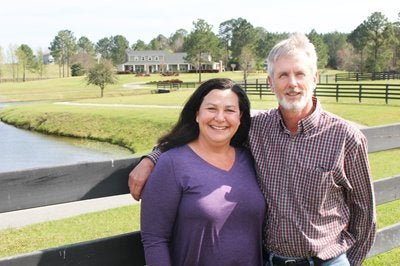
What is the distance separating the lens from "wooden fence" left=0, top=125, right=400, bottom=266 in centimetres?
239

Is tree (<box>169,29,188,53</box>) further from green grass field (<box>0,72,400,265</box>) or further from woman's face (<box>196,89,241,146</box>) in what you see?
woman's face (<box>196,89,241,146</box>)

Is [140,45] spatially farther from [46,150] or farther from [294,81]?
[294,81]

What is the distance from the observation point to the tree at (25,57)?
114 metres

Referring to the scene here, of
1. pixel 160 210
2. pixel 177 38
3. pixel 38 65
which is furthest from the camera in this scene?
pixel 177 38

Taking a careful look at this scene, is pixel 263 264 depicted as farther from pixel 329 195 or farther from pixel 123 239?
pixel 123 239

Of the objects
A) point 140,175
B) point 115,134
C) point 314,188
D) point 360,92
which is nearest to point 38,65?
point 115,134

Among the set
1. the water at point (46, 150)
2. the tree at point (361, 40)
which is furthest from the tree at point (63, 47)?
the water at point (46, 150)

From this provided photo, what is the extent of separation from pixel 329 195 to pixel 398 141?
1.76 meters

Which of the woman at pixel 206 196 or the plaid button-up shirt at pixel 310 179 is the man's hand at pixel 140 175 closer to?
the woman at pixel 206 196

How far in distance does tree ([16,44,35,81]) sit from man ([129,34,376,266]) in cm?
11858

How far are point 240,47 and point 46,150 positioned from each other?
9566cm

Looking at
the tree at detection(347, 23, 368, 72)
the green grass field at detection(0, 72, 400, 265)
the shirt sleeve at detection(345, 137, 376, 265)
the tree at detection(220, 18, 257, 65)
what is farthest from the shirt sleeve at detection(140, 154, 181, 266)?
the tree at detection(220, 18, 257, 65)

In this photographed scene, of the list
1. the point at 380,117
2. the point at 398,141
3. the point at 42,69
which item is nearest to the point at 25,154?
the point at 380,117

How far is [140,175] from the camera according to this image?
8.29 ft
